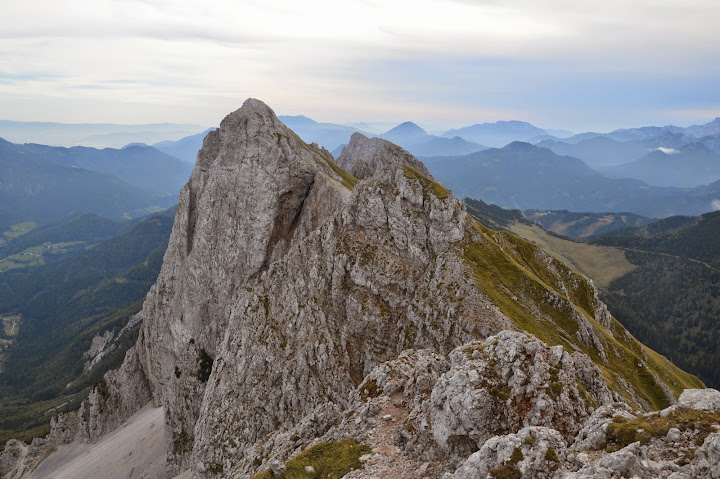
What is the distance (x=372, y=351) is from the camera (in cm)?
6038

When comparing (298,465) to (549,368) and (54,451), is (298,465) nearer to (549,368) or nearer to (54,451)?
(549,368)

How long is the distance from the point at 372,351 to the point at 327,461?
28578 millimetres

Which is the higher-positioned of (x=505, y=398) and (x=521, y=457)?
(x=521, y=457)

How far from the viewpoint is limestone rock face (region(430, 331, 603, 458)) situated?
27781 millimetres

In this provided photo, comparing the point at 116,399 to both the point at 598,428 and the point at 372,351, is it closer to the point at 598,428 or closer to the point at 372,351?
the point at 372,351

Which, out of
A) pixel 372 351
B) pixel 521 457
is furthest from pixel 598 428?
pixel 372 351

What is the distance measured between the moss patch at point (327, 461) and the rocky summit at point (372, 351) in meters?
0.18

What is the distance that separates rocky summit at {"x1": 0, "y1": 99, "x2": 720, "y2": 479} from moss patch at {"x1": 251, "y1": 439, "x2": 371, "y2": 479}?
178 mm

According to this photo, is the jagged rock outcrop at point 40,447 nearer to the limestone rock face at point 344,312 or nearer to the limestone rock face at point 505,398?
the limestone rock face at point 344,312

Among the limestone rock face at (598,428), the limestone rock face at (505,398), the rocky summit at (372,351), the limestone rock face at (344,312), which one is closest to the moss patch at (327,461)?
the rocky summit at (372,351)

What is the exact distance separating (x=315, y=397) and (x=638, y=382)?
51.3 m

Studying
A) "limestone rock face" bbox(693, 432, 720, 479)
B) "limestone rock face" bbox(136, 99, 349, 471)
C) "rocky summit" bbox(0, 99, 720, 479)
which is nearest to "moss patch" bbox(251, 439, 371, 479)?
"rocky summit" bbox(0, 99, 720, 479)

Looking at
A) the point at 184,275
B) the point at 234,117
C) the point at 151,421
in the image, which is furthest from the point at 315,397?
the point at 151,421

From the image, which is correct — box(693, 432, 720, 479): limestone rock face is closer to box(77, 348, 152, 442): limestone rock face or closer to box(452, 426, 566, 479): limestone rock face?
box(452, 426, 566, 479): limestone rock face
